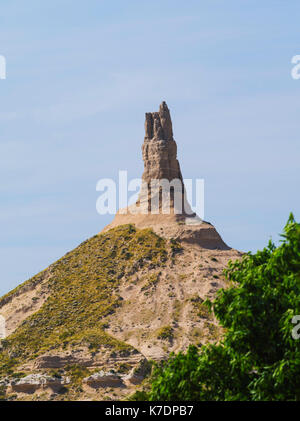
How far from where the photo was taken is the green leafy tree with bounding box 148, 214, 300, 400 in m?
38.9

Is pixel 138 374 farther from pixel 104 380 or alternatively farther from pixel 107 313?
pixel 107 313

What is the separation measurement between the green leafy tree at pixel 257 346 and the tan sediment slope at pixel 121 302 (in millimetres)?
68044

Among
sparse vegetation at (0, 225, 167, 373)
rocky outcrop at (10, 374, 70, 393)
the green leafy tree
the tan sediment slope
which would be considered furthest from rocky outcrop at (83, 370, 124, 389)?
the green leafy tree

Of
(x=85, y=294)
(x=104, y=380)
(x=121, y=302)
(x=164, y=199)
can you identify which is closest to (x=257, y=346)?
(x=104, y=380)

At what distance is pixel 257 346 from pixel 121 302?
90863 mm

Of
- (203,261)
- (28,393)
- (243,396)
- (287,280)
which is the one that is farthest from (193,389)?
(203,261)

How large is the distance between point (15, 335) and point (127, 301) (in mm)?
15319

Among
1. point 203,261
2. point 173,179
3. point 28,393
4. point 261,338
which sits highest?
point 173,179

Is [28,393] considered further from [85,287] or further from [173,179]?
[173,179]

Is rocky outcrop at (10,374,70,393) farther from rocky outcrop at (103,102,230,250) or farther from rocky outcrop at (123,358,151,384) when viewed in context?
rocky outcrop at (103,102,230,250)

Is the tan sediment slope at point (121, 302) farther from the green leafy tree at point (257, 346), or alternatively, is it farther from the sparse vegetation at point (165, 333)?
the green leafy tree at point (257, 346)
